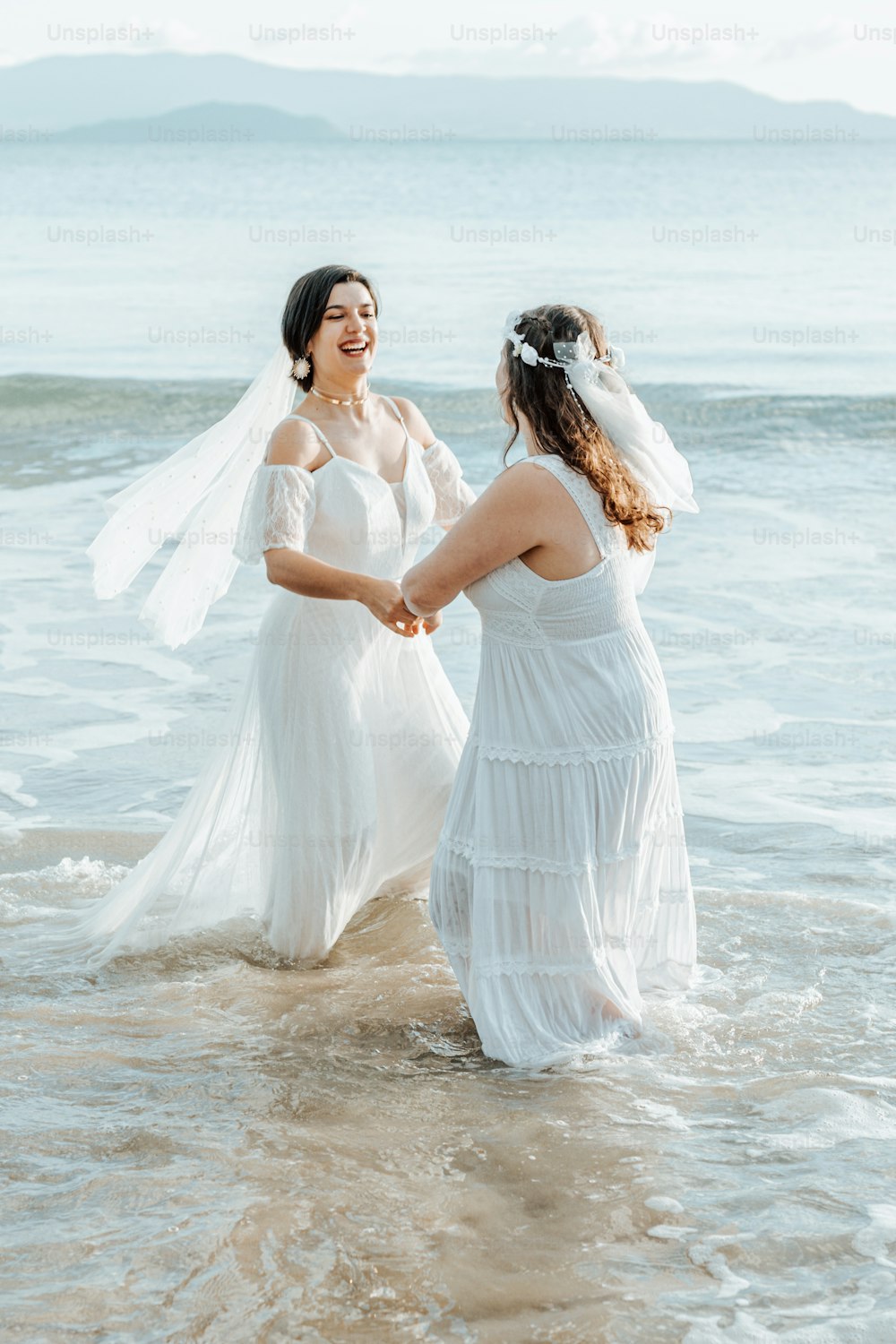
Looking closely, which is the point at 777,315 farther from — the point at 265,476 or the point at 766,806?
the point at 265,476

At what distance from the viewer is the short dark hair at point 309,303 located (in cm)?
474

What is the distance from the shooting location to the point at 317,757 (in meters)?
4.82

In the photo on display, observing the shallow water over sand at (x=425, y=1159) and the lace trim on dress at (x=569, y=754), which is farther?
the lace trim on dress at (x=569, y=754)

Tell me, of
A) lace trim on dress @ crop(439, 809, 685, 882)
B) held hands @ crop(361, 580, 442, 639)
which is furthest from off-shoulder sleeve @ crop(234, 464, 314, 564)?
lace trim on dress @ crop(439, 809, 685, 882)

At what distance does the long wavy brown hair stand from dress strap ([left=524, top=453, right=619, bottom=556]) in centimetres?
2

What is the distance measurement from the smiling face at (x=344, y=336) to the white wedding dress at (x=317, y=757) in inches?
11.1

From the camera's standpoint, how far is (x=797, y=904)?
554 centimetres

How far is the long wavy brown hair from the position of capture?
13.0ft

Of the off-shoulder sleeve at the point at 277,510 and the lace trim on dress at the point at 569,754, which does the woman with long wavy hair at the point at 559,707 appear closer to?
the lace trim on dress at the point at 569,754

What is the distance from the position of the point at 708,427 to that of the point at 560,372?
543 inches

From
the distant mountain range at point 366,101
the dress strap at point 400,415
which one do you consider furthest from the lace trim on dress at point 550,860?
the distant mountain range at point 366,101

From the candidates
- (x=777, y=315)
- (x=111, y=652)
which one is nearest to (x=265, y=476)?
(x=111, y=652)

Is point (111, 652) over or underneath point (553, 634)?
underneath

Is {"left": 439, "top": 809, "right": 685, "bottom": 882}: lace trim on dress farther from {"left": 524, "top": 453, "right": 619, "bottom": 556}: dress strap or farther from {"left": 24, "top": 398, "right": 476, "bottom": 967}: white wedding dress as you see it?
{"left": 524, "top": 453, "right": 619, "bottom": 556}: dress strap
